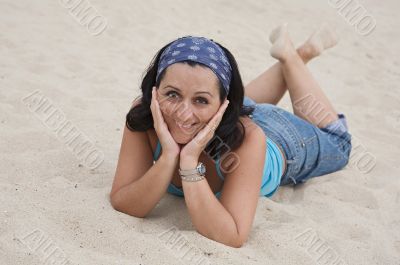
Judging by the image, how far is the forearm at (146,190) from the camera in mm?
2311

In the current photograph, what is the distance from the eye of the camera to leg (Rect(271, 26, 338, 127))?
3.52 metres

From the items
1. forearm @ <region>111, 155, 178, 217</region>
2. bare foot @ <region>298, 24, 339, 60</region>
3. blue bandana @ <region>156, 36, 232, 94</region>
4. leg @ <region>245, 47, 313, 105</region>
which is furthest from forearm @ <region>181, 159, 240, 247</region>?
bare foot @ <region>298, 24, 339, 60</region>

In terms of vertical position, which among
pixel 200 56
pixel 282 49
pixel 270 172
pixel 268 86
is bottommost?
pixel 268 86

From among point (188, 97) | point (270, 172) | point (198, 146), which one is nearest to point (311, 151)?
point (270, 172)

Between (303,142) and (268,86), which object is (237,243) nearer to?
(303,142)

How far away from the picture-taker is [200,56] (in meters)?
2.25

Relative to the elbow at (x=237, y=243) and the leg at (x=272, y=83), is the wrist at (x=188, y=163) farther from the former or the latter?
the leg at (x=272, y=83)

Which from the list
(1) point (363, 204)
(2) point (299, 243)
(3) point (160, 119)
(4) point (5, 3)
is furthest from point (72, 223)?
(4) point (5, 3)

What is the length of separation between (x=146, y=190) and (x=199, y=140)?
338 millimetres

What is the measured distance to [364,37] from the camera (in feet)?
22.5

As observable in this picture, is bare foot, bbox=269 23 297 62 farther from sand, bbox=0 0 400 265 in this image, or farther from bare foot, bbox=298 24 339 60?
sand, bbox=0 0 400 265

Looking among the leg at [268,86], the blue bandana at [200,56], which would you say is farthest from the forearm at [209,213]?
the leg at [268,86]

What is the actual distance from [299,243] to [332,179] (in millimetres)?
1005

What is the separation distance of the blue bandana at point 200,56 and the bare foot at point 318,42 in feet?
5.35
